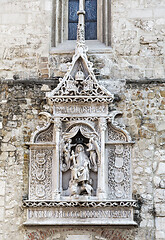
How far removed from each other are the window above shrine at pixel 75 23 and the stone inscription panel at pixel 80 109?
3.46 feet

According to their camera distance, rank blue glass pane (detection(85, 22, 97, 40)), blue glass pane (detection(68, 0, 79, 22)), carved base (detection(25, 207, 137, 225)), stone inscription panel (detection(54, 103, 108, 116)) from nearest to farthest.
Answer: carved base (detection(25, 207, 137, 225)) < stone inscription panel (detection(54, 103, 108, 116)) < blue glass pane (detection(85, 22, 97, 40)) < blue glass pane (detection(68, 0, 79, 22))

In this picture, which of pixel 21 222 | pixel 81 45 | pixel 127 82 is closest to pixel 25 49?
pixel 81 45

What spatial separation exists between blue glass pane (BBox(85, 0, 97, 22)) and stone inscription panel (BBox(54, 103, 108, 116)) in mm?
1705

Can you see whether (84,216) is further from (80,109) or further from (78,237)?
(80,109)

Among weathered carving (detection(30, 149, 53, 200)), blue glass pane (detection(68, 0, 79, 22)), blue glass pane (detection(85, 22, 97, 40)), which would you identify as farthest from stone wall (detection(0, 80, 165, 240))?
blue glass pane (detection(68, 0, 79, 22))

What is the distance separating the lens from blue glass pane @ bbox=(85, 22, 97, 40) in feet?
32.4

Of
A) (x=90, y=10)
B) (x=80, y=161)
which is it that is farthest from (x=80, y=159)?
(x=90, y=10)

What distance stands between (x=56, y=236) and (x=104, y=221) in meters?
0.75

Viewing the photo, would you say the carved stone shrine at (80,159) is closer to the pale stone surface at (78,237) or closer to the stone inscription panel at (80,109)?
the stone inscription panel at (80,109)

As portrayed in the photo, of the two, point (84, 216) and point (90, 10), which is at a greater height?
point (90, 10)

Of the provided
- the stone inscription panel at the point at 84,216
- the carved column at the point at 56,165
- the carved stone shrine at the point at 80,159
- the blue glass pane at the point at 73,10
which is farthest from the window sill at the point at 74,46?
the stone inscription panel at the point at 84,216

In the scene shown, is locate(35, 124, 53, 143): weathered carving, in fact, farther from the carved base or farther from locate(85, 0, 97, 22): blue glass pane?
locate(85, 0, 97, 22): blue glass pane

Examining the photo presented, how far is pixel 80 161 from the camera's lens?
8.87 m

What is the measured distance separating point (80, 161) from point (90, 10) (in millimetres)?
2779
